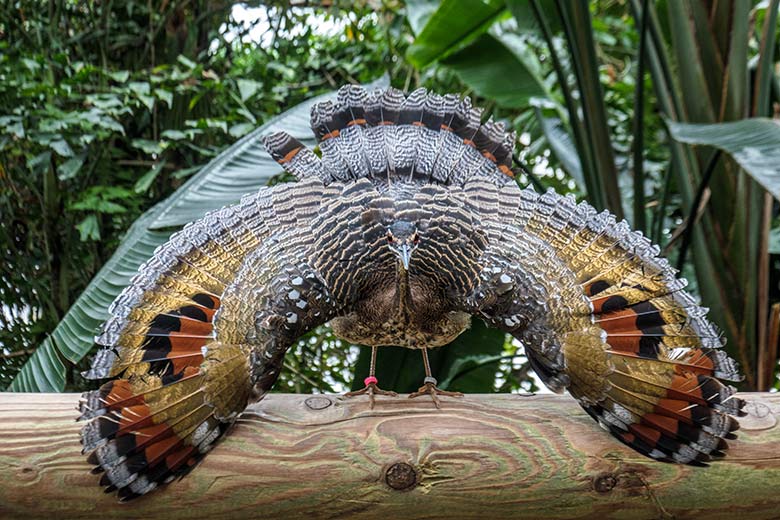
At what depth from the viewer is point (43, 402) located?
1.50 m

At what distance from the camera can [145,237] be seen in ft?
6.87

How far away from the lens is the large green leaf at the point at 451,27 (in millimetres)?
3000

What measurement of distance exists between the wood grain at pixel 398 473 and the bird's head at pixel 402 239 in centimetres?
33

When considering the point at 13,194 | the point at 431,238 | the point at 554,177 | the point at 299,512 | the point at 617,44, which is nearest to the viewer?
the point at 299,512

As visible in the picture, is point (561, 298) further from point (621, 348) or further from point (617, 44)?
point (617, 44)

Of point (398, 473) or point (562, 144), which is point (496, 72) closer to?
point (562, 144)

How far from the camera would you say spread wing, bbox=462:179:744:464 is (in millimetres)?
1488

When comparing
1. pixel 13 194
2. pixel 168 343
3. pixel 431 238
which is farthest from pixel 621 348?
pixel 13 194

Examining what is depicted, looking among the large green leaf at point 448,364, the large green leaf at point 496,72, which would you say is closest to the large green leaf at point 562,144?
the large green leaf at point 496,72

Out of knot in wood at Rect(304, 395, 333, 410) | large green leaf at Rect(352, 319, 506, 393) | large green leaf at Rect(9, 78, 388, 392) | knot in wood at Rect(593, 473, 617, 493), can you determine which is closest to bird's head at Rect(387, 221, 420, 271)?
knot in wood at Rect(304, 395, 333, 410)

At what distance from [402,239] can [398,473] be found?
468 mm

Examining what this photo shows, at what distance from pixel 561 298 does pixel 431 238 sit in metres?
0.31

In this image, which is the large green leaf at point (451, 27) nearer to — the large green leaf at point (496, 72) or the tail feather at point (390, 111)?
the large green leaf at point (496, 72)

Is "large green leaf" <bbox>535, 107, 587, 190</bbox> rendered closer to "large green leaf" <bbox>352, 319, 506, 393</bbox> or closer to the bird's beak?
"large green leaf" <bbox>352, 319, 506, 393</bbox>
